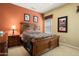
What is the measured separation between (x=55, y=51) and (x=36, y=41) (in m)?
0.44

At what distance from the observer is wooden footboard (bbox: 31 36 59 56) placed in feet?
6.16

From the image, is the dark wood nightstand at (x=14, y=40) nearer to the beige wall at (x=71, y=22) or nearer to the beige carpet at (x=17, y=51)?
the beige carpet at (x=17, y=51)

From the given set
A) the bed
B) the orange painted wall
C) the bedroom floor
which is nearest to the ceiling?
the orange painted wall

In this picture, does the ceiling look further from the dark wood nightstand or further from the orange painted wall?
the dark wood nightstand

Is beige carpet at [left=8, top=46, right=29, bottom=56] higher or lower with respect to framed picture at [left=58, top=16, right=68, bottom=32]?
lower

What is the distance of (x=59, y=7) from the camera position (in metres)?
1.82

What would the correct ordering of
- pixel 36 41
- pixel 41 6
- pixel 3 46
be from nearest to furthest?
pixel 3 46, pixel 41 6, pixel 36 41

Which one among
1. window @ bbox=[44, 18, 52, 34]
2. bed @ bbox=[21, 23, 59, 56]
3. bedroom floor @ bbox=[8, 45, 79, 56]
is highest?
window @ bbox=[44, 18, 52, 34]

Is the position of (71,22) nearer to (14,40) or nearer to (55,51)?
(55,51)

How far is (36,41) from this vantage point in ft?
6.41

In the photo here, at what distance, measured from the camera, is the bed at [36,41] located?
1.87 meters

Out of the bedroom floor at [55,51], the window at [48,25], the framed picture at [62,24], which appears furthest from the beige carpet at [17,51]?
the framed picture at [62,24]

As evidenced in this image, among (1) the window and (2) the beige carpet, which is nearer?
(2) the beige carpet

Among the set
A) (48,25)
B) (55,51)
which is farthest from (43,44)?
(48,25)
